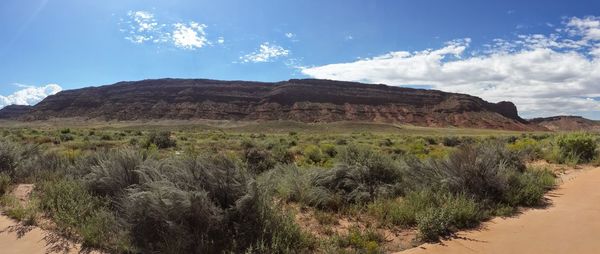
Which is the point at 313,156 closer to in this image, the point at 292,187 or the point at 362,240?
the point at 292,187

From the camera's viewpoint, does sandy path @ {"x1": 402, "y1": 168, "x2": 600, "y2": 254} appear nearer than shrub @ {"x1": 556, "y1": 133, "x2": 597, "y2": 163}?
Yes

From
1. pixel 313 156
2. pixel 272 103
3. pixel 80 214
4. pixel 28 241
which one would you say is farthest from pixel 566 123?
pixel 28 241

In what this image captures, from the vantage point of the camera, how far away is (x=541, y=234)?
244 inches

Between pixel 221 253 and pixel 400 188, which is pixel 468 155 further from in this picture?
pixel 221 253

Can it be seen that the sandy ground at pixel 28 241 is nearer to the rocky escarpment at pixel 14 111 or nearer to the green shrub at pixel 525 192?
the green shrub at pixel 525 192

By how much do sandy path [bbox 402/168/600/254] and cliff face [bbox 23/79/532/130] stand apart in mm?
92981

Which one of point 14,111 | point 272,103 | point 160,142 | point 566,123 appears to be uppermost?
point 272,103

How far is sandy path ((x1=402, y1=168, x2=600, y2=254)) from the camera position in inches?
223

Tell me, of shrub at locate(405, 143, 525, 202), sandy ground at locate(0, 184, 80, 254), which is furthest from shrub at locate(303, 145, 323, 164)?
sandy ground at locate(0, 184, 80, 254)

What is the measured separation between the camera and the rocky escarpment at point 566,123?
147250 mm

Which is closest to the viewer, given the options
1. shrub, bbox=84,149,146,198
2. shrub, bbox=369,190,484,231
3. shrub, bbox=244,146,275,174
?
shrub, bbox=369,190,484,231

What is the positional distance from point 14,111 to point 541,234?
146742 mm

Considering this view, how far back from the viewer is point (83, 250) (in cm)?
571

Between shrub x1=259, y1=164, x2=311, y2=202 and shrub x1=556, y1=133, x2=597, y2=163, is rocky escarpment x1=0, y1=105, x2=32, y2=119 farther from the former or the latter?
shrub x1=556, y1=133, x2=597, y2=163
